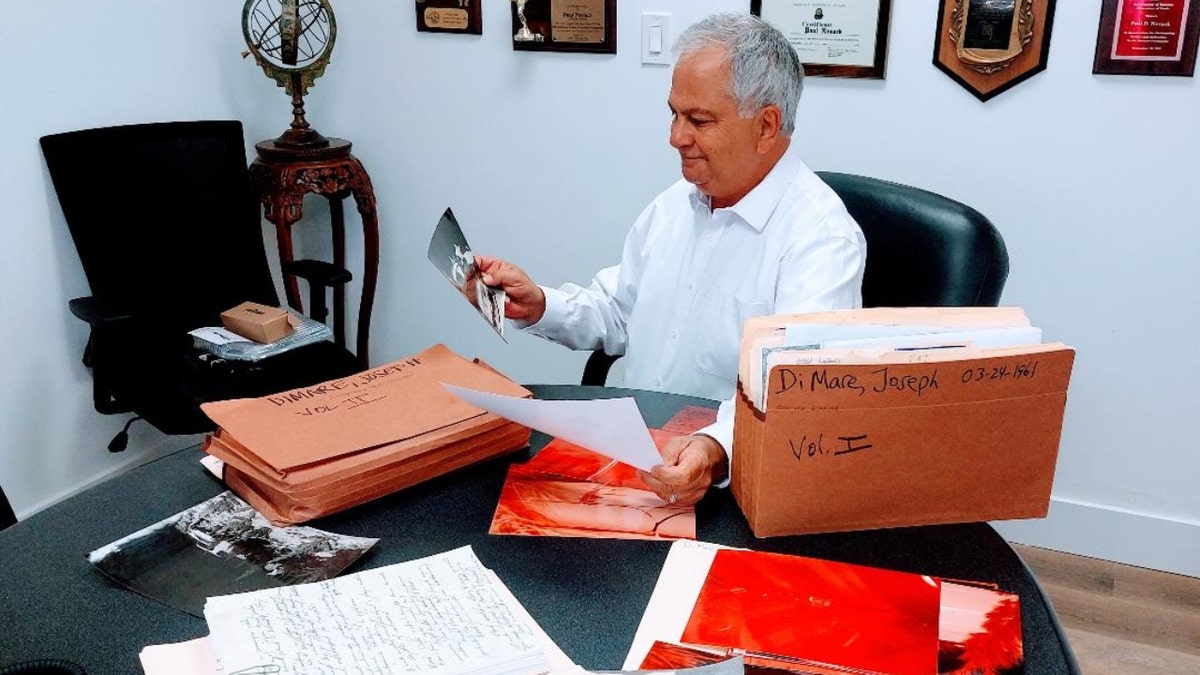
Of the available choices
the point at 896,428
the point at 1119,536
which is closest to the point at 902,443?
the point at 896,428

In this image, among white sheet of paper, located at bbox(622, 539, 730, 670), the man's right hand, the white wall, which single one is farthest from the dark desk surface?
the white wall

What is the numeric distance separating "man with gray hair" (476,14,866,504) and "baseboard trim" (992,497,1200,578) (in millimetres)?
1057

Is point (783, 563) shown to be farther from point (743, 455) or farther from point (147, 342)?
point (147, 342)

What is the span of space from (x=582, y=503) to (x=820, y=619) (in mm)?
320

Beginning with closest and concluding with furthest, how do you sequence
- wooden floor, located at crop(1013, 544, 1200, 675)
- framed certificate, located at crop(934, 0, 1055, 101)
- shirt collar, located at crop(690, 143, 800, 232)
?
shirt collar, located at crop(690, 143, 800, 232) < wooden floor, located at crop(1013, 544, 1200, 675) < framed certificate, located at crop(934, 0, 1055, 101)

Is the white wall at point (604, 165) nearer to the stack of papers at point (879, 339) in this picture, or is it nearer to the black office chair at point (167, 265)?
the black office chair at point (167, 265)

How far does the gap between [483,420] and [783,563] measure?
1.34 ft

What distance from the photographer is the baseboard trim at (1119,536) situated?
227 centimetres

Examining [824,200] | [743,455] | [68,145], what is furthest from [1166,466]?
[68,145]

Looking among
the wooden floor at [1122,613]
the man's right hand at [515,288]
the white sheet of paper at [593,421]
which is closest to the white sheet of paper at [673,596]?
the white sheet of paper at [593,421]

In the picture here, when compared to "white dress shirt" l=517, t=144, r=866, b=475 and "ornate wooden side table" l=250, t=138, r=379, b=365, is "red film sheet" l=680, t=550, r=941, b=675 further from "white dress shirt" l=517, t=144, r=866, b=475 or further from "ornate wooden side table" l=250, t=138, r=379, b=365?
"ornate wooden side table" l=250, t=138, r=379, b=365

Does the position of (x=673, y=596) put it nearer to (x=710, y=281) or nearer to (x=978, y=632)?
(x=978, y=632)

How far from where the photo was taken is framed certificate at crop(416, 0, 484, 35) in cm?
267

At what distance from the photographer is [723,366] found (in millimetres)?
1658
